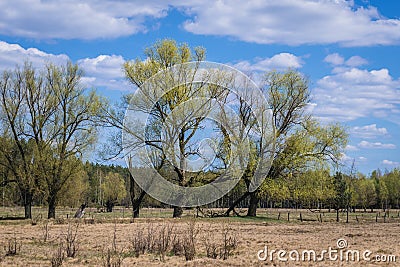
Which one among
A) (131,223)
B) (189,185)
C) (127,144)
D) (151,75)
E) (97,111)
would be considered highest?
(151,75)

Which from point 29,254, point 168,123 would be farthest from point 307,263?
point 168,123

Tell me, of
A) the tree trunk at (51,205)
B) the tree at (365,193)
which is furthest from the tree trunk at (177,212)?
the tree at (365,193)

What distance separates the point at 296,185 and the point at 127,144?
13.9m

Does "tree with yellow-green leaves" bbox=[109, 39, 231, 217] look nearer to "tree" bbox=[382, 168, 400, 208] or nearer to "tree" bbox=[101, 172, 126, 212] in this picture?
"tree" bbox=[101, 172, 126, 212]

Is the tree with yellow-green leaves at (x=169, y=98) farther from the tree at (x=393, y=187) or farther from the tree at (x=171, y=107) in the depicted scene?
the tree at (x=393, y=187)

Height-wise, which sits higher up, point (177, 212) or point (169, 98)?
point (169, 98)

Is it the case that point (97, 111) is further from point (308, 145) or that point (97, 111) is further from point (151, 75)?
point (308, 145)

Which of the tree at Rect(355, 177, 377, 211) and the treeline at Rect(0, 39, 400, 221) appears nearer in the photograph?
the treeline at Rect(0, 39, 400, 221)

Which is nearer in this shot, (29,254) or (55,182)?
(29,254)

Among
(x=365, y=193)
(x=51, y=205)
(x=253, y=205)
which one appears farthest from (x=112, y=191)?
(x=253, y=205)

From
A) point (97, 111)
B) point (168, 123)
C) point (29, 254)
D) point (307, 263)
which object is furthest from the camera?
point (97, 111)

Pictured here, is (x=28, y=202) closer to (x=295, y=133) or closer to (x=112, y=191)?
(x=295, y=133)

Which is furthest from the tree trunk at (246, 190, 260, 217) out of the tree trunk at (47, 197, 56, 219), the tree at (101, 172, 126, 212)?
the tree at (101, 172, 126, 212)

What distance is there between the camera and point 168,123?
34562 mm
